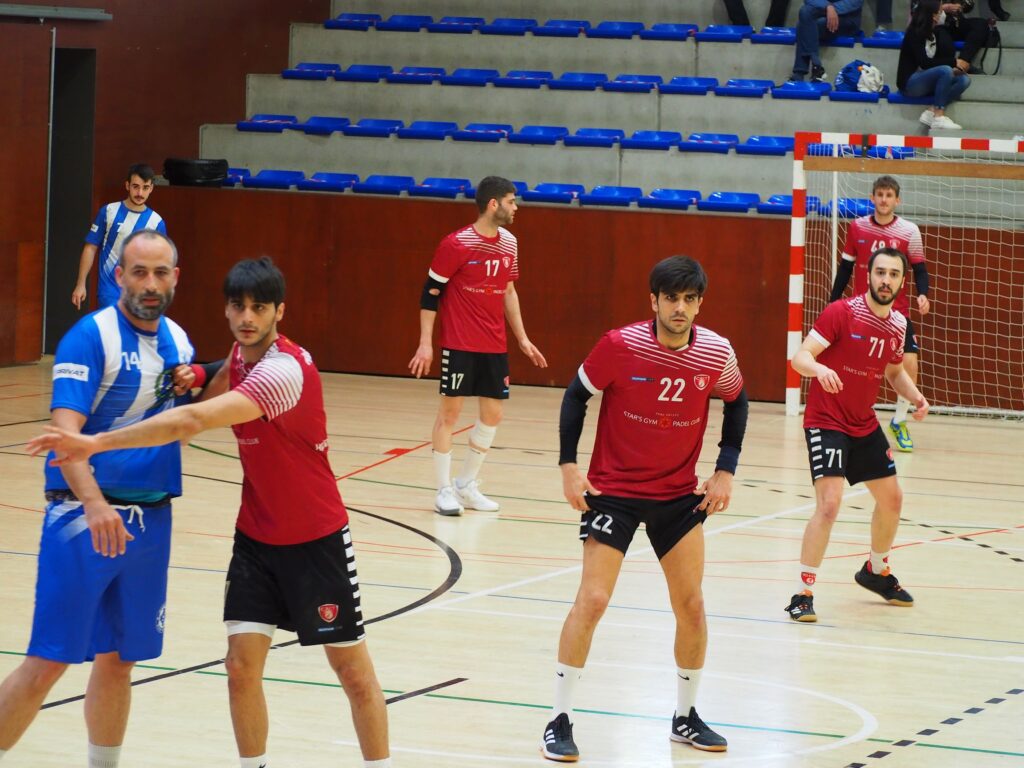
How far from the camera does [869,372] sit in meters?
7.84

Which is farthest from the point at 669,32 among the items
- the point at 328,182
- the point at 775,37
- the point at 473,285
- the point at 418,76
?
the point at 473,285

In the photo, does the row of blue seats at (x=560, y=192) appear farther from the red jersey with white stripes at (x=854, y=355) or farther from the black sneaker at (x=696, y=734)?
the black sneaker at (x=696, y=734)

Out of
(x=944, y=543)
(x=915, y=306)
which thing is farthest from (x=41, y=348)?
(x=944, y=543)

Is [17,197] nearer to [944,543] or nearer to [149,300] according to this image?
[944,543]

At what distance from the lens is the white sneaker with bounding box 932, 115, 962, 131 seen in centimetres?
1672

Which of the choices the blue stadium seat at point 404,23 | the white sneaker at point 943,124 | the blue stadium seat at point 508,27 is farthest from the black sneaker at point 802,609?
the blue stadium seat at point 404,23

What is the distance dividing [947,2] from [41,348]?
448 inches

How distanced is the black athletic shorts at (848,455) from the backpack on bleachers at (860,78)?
1040cm

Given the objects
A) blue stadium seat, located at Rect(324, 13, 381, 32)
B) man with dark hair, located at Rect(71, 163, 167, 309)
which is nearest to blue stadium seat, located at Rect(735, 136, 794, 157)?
blue stadium seat, located at Rect(324, 13, 381, 32)

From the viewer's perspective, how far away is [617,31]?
19203mm

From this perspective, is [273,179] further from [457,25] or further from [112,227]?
[112,227]

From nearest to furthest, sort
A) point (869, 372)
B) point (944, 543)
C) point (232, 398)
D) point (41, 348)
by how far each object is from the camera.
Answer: point (232, 398) → point (869, 372) → point (944, 543) → point (41, 348)

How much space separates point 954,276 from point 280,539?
12021 millimetres

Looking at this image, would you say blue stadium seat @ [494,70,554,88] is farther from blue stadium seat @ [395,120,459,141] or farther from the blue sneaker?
the blue sneaker
